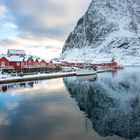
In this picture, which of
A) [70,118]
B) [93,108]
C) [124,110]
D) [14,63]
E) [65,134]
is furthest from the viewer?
[14,63]

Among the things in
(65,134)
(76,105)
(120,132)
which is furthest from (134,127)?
(76,105)

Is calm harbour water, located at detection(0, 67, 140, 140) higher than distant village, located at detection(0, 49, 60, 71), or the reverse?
distant village, located at detection(0, 49, 60, 71)

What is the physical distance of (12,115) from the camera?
29719mm

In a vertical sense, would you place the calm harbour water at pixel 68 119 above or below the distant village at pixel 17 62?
below

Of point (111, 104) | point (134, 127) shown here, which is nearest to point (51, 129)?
point (134, 127)

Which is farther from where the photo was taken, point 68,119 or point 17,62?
point 17,62

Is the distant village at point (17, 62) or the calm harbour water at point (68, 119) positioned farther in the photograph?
the distant village at point (17, 62)

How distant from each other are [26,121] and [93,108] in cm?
1060

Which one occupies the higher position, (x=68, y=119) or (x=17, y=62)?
(x=17, y=62)

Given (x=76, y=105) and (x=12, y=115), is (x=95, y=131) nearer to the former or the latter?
(x=12, y=115)

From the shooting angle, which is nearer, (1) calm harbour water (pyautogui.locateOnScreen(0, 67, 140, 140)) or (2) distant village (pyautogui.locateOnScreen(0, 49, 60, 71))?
(1) calm harbour water (pyautogui.locateOnScreen(0, 67, 140, 140))

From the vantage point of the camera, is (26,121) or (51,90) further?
(51,90)

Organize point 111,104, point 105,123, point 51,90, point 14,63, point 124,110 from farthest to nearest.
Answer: point 14,63 → point 51,90 → point 111,104 → point 124,110 → point 105,123

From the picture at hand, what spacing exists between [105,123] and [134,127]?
10.0 feet
